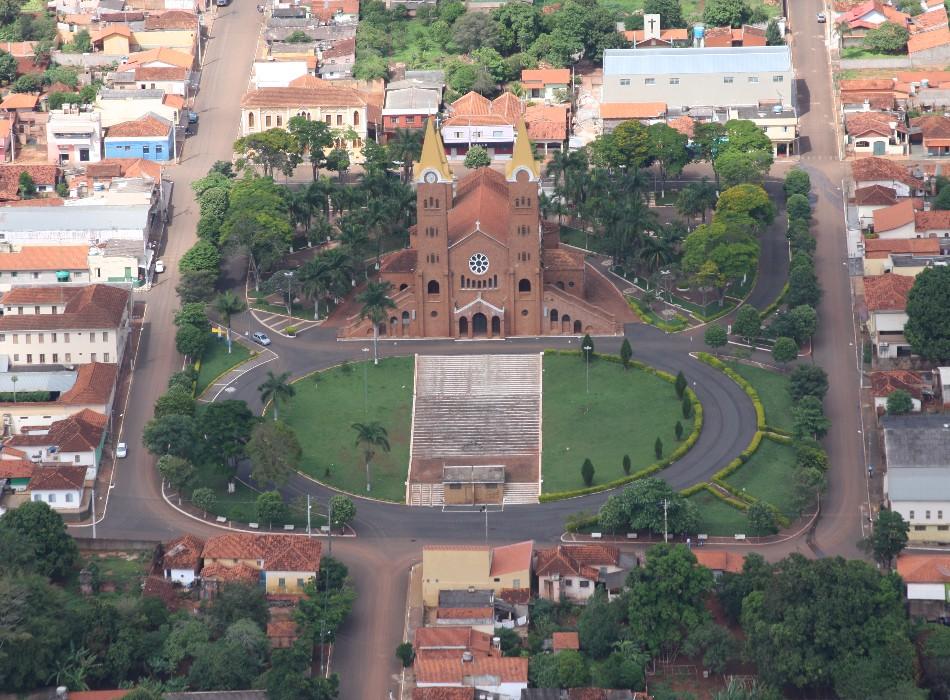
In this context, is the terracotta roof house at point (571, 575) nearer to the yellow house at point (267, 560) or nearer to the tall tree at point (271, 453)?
the yellow house at point (267, 560)

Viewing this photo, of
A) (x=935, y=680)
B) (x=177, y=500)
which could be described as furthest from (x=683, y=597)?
(x=177, y=500)

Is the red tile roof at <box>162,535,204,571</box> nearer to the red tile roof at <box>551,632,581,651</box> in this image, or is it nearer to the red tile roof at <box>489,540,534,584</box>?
the red tile roof at <box>489,540,534,584</box>

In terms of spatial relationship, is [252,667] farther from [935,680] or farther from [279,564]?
[935,680]

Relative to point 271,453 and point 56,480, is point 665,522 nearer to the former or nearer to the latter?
point 271,453

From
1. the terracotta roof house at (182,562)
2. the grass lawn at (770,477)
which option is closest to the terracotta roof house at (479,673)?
the terracotta roof house at (182,562)

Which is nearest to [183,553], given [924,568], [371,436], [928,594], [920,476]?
[371,436]

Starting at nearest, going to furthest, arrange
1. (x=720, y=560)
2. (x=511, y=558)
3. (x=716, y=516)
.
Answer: (x=720, y=560), (x=511, y=558), (x=716, y=516)

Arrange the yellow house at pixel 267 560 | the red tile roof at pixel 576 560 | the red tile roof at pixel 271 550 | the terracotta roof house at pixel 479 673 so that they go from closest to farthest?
1. the terracotta roof house at pixel 479 673
2. the red tile roof at pixel 576 560
3. the yellow house at pixel 267 560
4. the red tile roof at pixel 271 550
